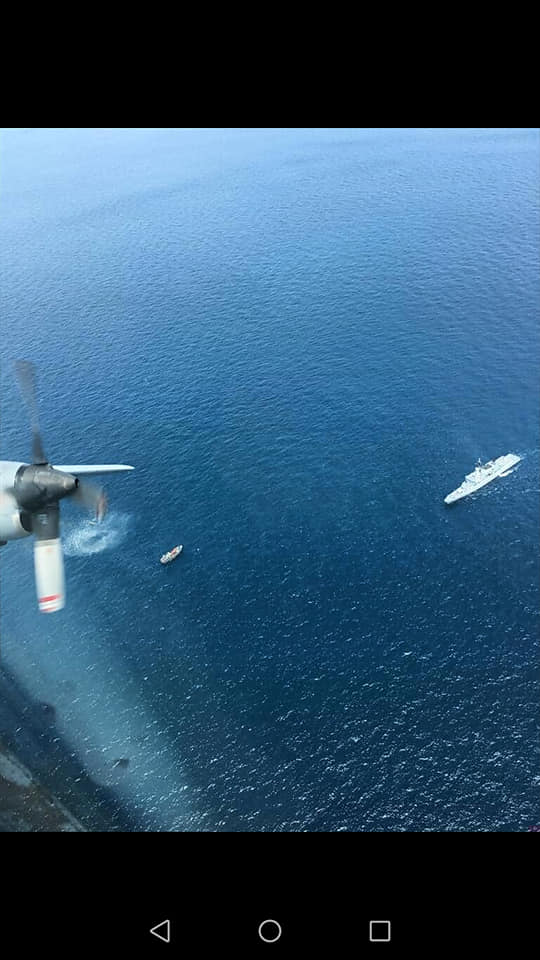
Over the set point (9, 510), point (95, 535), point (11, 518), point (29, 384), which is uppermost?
point (95, 535)

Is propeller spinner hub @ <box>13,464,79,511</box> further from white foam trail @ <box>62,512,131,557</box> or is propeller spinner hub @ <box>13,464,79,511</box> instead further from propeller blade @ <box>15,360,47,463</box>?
white foam trail @ <box>62,512,131,557</box>

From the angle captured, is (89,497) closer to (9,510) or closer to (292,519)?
(9,510)

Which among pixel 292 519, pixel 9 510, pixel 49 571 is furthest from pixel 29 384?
pixel 292 519

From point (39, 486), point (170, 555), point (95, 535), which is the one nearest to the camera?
point (39, 486)
